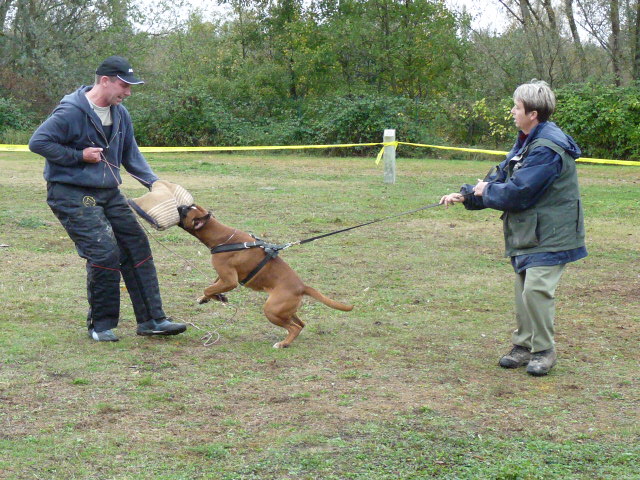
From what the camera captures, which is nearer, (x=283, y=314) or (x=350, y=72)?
(x=283, y=314)

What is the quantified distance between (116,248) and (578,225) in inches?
126

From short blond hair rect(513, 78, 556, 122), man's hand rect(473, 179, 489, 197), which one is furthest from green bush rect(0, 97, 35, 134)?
short blond hair rect(513, 78, 556, 122)

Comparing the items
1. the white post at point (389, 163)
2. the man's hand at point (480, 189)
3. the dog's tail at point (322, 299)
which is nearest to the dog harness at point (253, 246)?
the dog's tail at point (322, 299)

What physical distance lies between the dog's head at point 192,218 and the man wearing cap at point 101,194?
1.23 ft

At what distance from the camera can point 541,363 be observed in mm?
5438

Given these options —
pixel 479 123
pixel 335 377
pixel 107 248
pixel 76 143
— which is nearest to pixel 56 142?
pixel 76 143

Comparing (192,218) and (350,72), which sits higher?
(350,72)

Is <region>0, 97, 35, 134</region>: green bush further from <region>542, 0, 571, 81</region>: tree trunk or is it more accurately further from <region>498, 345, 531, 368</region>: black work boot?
<region>498, 345, 531, 368</region>: black work boot

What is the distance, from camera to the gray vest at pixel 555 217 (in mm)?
5273

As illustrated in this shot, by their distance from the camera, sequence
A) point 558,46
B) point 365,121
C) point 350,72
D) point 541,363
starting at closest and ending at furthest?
1. point 541,363
2. point 365,121
3. point 558,46
4. point 350,72

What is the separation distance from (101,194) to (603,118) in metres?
18.2

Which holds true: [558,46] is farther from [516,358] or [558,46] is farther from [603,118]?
[516,358]

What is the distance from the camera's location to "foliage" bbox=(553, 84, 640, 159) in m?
21.3

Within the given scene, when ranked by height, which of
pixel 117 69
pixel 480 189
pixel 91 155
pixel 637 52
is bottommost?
pixel 480 189
